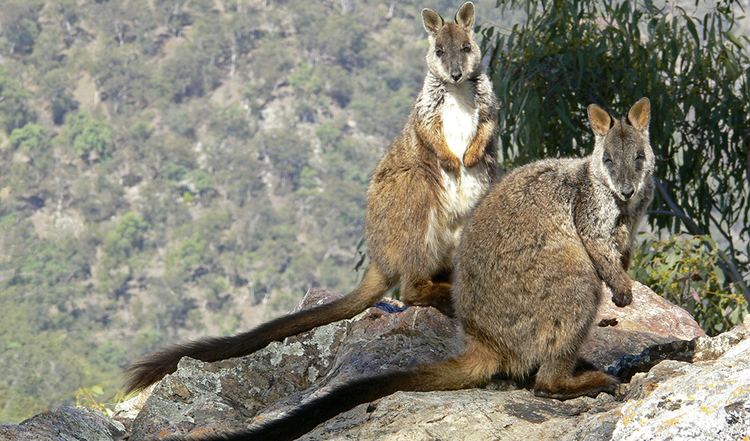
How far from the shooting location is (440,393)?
4980 millimetres

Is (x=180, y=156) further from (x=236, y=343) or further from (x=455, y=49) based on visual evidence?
(x=236, y=343)

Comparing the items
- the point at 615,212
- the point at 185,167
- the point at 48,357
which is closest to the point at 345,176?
the point at 185,167

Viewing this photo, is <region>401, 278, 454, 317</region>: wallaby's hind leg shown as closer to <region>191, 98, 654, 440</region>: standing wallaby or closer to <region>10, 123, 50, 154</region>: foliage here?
<region>191, 98, 654, 440</region>: standing wallaby

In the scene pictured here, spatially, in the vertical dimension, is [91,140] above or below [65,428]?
below

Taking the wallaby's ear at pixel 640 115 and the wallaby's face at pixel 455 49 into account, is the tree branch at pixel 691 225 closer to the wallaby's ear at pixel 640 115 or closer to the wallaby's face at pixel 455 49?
the wallaby's face at pixel 455 49

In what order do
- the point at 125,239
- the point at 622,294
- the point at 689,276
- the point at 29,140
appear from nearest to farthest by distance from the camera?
the point at 622,294, the point at 689,276, the point at 125,239, the point at 29,140

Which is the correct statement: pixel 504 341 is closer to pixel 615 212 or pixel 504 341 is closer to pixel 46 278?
pixel 615 212

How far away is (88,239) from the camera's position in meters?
97.8

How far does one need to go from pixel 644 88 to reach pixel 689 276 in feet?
7.54

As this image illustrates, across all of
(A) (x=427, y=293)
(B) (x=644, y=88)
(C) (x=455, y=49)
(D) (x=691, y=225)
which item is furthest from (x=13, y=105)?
(A) (x=427, y=293)

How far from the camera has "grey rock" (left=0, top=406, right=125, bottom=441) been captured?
15.9ft

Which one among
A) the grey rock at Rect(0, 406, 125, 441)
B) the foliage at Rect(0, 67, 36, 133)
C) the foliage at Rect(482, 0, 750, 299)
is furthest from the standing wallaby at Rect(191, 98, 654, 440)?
the foliage at Rect(0, 67, 36, 133)

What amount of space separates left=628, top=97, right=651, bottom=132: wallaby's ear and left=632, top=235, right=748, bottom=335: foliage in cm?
569

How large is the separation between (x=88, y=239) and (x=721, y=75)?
291 feet
